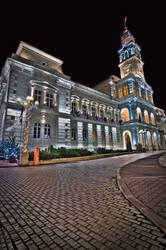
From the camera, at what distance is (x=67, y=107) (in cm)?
2130

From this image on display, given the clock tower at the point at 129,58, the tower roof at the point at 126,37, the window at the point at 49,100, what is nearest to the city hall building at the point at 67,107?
the window at the point at 49,100

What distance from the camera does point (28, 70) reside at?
1805 cm

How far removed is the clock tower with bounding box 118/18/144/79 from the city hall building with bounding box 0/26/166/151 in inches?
11.6

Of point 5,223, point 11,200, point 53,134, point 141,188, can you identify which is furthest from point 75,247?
point 53,134

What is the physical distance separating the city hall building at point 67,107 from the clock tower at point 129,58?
294 mm

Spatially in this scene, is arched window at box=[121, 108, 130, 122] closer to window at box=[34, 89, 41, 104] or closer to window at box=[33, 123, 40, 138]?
window at box=[34, 89, 41, 104]

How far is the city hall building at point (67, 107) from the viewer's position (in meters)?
16.5

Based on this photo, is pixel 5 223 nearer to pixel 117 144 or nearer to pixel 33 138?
pixel 33 138

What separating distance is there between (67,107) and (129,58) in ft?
103

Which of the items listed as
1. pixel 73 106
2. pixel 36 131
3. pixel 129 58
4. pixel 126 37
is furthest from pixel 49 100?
pixel 126 37

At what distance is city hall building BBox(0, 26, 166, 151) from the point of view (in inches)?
648

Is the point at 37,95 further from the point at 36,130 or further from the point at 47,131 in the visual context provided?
the point at 47,131

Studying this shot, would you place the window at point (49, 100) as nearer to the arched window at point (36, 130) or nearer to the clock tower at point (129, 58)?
the arched window at point (36, 130)

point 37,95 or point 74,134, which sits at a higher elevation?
point 37,95
